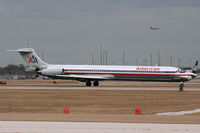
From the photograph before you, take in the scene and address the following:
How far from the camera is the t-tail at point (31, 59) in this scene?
224 feet

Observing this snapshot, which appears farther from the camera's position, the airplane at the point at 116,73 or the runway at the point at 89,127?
the airplane at the point at 116,73

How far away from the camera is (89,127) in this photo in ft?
58.0

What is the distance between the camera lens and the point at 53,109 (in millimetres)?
28812

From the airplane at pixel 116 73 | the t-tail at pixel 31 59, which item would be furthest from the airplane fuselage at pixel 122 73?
the t-tail at pixel 31 59

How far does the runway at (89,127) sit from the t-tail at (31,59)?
163 feet

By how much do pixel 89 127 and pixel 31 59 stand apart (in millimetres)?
52163

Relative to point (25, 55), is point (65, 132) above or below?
below

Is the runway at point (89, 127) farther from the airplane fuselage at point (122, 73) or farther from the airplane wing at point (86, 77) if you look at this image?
the airplane fuselage at point (122, 73)

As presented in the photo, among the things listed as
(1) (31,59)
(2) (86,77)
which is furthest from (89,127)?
(1) (31,59)

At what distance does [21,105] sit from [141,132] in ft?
55.7

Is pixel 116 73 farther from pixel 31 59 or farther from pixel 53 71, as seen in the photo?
pixel 31 59

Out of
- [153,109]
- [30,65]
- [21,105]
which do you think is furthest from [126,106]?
[30,65]

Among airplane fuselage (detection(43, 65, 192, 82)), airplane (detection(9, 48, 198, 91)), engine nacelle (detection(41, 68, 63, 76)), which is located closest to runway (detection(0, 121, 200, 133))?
engine nacelle (detection(41, 68, 63, 76))

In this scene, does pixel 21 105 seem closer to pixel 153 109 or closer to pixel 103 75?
pixel 153 109
